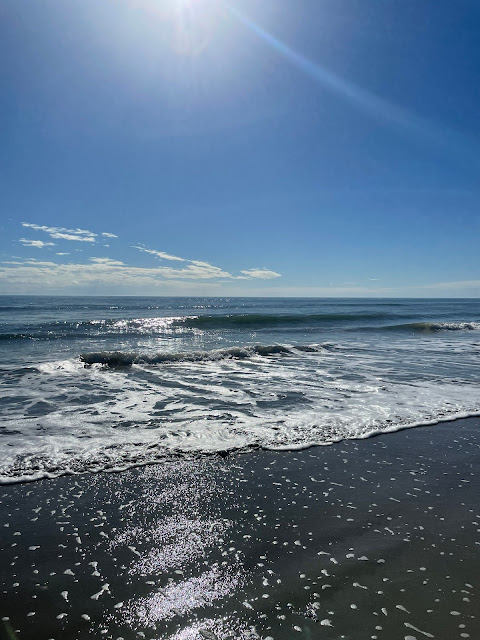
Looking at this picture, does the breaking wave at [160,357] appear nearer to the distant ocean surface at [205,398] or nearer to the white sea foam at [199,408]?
the distant ocean surface at [205,398]

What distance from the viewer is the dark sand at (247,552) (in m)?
2.17

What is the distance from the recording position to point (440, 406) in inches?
262

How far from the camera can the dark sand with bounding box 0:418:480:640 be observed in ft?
7.12

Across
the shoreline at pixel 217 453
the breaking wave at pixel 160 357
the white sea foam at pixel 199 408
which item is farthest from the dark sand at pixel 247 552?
the breaking wave at pixel 160 357

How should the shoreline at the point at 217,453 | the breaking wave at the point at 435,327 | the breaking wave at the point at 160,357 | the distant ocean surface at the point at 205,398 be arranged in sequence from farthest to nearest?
1. the breaking wave at the point at 435,327
2. the breaking wave at the point at 160,357
3. the distant ocean surface at the point at 205,398
4. the shoreline at the point at 217,453

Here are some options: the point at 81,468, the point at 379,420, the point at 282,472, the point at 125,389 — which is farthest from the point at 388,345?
the point at 81,468

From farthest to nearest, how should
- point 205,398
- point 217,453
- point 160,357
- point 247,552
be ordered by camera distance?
point 160,357, point 205,398, point 217,453, point 247,552

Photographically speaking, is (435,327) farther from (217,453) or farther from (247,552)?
(247,552)

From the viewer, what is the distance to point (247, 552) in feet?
9.09

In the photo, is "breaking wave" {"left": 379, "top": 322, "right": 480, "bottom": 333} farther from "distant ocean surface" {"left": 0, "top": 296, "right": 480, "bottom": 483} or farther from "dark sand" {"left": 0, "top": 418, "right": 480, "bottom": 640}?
"dark sand" {"left": 0, "top": 418, "right": 480, "bottom": 640}

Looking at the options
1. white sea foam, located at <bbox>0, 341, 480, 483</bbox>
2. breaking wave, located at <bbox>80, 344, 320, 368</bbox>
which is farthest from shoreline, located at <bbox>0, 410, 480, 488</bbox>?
breaking wave, located at <bbox>80, 344, 320, 368</bbox>

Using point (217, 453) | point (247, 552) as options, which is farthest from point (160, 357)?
point (247, 552)

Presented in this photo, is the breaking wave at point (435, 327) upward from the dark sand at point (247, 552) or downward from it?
upward

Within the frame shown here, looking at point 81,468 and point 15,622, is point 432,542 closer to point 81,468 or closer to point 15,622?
point 15,622
